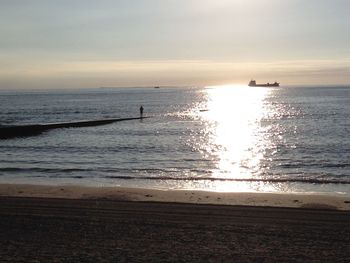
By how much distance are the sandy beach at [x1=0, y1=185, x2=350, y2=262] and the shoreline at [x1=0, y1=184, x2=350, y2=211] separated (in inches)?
2.7

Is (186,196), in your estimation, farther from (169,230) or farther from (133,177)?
(133,177)

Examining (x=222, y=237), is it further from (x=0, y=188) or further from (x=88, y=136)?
(x=88, y=136)

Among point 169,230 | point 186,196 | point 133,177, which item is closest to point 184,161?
point 133,177

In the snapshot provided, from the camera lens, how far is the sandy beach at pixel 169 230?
8.45 meters

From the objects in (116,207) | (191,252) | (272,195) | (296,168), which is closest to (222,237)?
(191,252)

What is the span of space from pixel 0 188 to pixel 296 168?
13.9 metres

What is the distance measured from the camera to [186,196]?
1605cm

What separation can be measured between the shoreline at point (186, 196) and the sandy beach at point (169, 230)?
0.07m

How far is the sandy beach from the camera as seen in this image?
8.45 meters

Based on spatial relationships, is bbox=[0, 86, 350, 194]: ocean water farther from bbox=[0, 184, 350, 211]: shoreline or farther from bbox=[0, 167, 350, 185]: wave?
bbox=[0, 184, 350, 211]: shoreline

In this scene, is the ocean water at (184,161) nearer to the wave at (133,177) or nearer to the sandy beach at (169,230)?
the wave at (133,177)

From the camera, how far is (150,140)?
1588 inches

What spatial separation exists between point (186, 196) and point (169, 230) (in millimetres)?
5793

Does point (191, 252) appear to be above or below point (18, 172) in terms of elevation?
above
